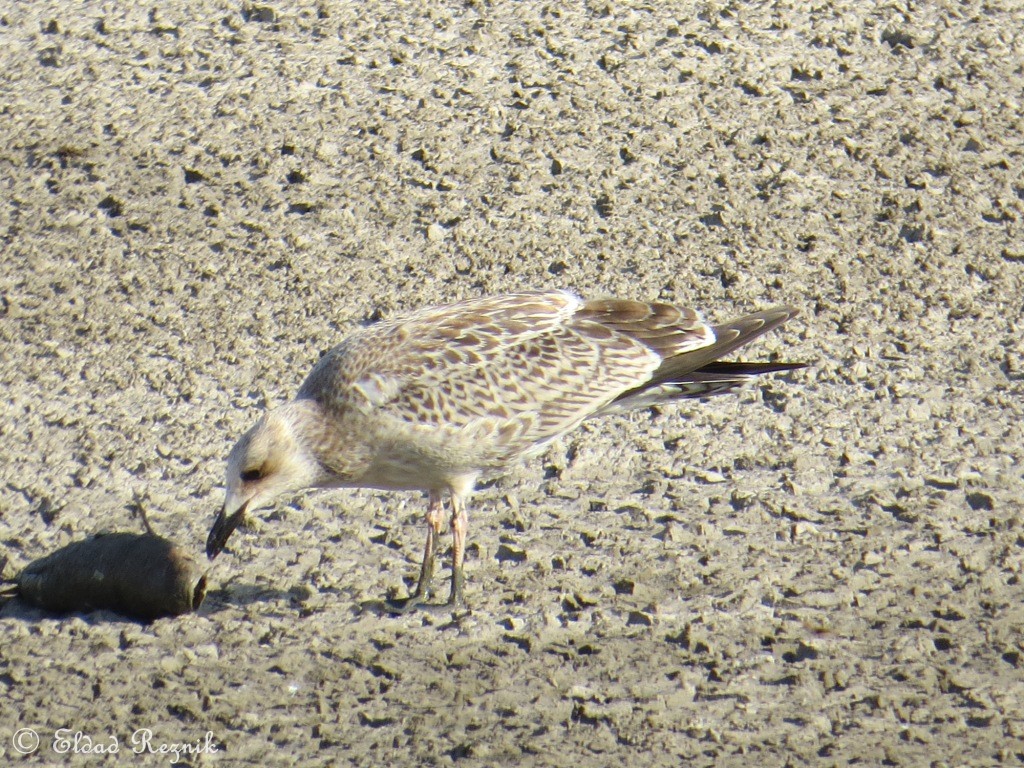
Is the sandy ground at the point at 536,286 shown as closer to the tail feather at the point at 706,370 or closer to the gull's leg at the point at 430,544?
the gull's leg at the point at 430,544

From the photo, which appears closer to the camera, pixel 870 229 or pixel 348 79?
pixel 870 229

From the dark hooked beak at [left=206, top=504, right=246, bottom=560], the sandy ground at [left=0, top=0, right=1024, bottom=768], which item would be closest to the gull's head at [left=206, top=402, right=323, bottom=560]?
the dark hooked beak at [left=206, top=504, right=246, bottom=560]

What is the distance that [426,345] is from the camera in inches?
228

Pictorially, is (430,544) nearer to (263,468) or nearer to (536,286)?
(263,468)

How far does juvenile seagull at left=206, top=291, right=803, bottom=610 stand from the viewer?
5578 millimetres

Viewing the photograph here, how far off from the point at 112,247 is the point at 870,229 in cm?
426

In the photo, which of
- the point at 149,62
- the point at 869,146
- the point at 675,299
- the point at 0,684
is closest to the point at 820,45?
the point at 869,146

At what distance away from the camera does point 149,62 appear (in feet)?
29.0

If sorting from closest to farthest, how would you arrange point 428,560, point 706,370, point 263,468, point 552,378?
point 263,468 → point 428,560 → point 552,378 → point 706,370

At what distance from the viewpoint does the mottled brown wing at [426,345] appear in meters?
5.64

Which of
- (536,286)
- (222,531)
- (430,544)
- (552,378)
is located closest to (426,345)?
(552,378)

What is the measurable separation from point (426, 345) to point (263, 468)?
0.84 metres

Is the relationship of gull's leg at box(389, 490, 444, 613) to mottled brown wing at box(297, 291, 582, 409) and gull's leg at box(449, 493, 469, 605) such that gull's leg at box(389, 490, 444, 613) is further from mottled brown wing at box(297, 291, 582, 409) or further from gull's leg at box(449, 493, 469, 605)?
mottled brown wing at box(297, 291, 582, 409)

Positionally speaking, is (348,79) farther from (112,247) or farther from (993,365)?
(993,365)
